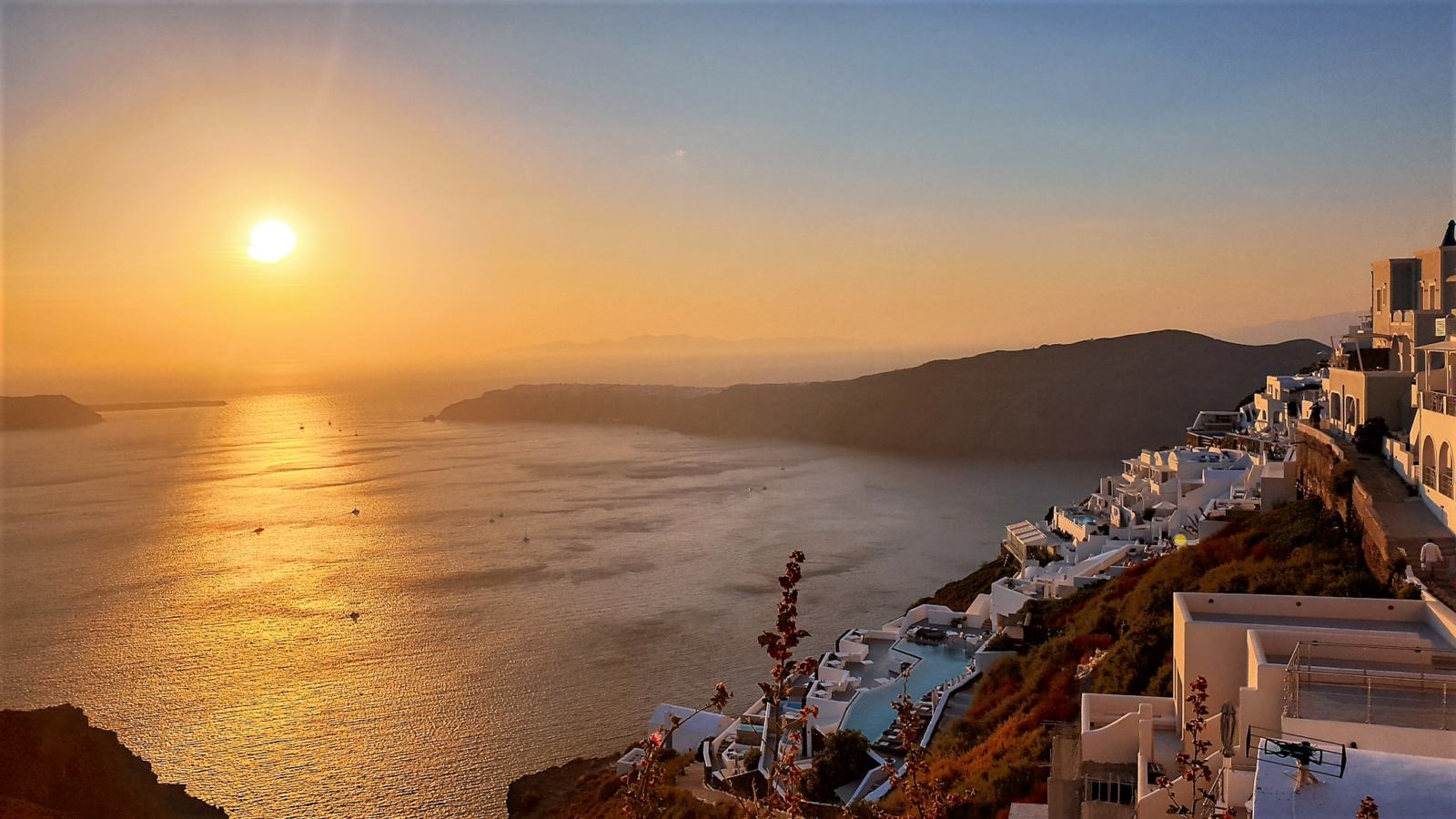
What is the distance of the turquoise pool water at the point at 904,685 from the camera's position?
664 centimetres

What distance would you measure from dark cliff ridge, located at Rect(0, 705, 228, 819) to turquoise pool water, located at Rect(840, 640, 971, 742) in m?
4.95

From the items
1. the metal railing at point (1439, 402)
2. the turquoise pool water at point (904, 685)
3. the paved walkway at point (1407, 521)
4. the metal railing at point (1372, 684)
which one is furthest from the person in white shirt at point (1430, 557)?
the turquoise pool water at point (904, 685)

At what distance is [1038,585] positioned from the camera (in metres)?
8.70

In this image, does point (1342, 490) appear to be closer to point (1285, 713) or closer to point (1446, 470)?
point (1446, 470)

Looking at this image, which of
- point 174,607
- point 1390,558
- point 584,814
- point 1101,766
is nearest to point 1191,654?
point 1101,766

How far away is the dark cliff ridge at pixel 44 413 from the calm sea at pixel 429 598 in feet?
80.3

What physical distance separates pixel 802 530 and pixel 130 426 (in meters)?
50.0

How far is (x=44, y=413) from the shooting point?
53.5 m

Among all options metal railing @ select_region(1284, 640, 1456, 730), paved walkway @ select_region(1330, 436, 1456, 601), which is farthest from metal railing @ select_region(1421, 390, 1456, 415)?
metal railing @ select_region(1284, 640, 1456, 730)

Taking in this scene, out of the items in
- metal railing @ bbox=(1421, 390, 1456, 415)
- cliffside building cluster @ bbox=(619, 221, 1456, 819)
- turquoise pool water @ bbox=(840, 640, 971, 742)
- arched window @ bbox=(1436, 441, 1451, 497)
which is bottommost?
turquoise pool water @ bbox=(840, 640, 971, 742)

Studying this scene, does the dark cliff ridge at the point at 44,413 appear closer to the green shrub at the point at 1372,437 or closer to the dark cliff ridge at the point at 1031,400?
the dark cliff ridge at the point at 1031,400

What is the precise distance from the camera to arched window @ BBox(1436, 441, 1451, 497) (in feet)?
14.3

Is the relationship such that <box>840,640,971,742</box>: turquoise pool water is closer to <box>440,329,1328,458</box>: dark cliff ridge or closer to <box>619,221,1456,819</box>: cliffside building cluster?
<box>619,221,1456,819</box>: cliffside building cluster

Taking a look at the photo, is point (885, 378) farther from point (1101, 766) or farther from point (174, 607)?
point (1101, 766)
